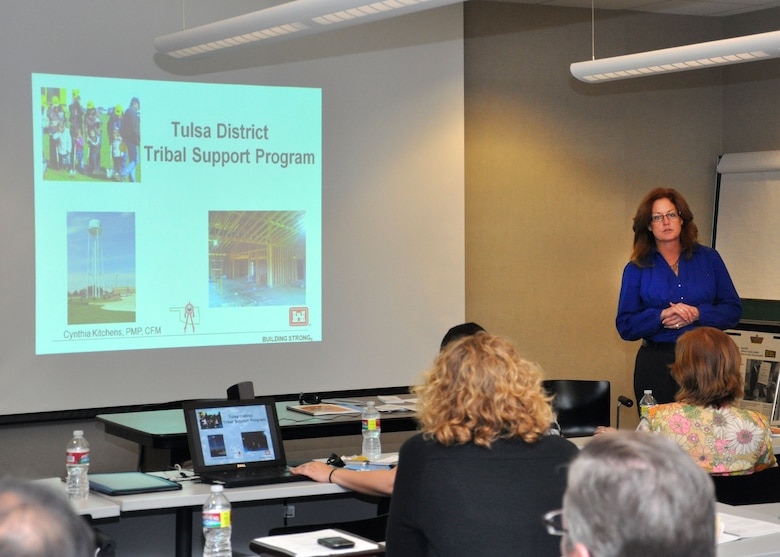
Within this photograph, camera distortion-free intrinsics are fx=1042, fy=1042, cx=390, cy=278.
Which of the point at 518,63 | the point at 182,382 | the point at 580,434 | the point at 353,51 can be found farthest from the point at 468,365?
the point at 518,63

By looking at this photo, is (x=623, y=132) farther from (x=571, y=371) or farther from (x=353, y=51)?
(x=353, y=51)

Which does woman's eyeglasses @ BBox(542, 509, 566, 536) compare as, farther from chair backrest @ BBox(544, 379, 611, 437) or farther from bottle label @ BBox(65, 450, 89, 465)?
chair backrest @ BBox(544, 379, 611, 437)

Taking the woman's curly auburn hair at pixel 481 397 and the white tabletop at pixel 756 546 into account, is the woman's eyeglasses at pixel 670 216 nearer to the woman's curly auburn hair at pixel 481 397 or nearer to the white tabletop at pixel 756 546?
the white tabletop at pixel 756 546

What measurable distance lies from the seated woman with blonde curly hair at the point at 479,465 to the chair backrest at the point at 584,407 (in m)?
2.77

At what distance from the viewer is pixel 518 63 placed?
7582 mm

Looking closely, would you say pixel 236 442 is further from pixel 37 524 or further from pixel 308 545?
pixel 37 524

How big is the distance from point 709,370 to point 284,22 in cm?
247

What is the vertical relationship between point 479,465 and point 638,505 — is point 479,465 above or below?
below

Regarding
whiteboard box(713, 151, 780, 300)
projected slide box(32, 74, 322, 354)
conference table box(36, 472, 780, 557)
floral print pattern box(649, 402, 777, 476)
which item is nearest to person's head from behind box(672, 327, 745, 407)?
floral print pattern box(649, 402, 777, 476)

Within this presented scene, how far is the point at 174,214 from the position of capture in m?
6.22

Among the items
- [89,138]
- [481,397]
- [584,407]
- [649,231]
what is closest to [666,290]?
[649,231]

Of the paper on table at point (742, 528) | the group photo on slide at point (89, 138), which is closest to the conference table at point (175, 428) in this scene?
the group photo on slide at point (89, 138)

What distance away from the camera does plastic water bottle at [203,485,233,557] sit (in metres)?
3.13

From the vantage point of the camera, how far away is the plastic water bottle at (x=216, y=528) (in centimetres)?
313
